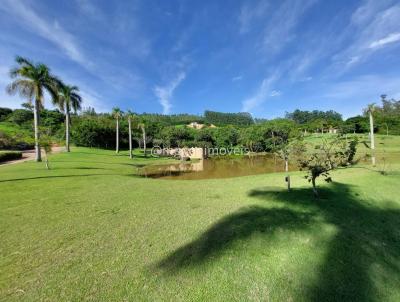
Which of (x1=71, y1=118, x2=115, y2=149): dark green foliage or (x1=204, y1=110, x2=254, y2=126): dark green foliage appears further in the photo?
(x1=204, y1=110, x2=254, y2=126): dark green foliage

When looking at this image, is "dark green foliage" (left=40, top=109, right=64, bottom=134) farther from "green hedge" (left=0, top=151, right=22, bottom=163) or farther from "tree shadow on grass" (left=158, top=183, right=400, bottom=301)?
"tree shadow on grass" (left=158, top=183, right=400, bottom=301)

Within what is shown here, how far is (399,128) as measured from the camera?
59844 millimetres

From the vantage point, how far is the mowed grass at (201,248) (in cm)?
375

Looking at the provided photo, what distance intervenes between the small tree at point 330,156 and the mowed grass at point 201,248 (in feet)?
4.16

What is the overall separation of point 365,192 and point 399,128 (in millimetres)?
66811

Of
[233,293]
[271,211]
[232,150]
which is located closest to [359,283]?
[233,293]

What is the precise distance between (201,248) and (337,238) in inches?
126

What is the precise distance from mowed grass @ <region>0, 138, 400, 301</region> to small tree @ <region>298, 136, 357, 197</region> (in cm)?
127

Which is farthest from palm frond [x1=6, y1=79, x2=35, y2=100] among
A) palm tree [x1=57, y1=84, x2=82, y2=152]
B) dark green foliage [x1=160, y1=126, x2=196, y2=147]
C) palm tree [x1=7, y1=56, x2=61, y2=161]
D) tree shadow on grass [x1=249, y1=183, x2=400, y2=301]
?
dark green foliage [x1=160, y1=126, x2=196, y2=147]

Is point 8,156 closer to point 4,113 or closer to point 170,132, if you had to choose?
point 170,132

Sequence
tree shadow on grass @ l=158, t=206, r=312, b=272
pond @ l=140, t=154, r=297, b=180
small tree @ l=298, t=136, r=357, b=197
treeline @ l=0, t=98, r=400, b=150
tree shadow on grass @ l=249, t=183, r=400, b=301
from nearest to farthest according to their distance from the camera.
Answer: tree shadow on grass @ l=249, t=183, r=400, b=301, tree shadow on grass @ l=158, t=206, r=312, b=272, small tree @ l=298, t=136, r=357, b=197, pond @ l=140, t=154, r=297, b=180, treeline @ l=0, t=98, r=400, b=150

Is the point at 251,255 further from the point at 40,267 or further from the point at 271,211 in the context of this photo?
the point at 40,267

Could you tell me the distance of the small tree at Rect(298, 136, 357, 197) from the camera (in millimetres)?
7844

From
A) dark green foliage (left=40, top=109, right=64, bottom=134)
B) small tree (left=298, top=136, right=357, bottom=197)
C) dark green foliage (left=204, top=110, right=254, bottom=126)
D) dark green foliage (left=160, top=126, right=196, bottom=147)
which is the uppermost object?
dark green foliage (left=204, top=110, right=254, bottom=126)
